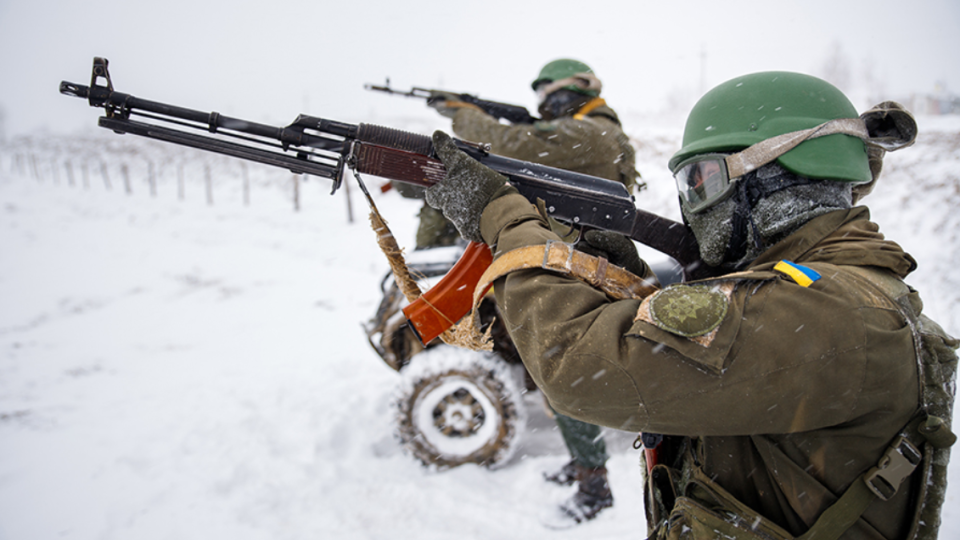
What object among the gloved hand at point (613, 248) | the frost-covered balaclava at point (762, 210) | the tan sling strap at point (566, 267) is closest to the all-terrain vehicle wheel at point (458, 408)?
the gloved hand at point (613, 248)

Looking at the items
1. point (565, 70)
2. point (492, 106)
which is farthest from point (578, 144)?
point (492, 106)

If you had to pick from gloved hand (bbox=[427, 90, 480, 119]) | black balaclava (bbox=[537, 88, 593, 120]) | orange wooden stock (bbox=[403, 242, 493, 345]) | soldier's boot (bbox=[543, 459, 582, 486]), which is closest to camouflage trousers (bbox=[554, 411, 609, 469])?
soldier's boot (bbox=[543, 459, 582, 486])

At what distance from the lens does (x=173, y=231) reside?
13.9m

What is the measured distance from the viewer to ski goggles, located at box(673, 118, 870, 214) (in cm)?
136

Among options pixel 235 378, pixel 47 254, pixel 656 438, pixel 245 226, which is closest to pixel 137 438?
pixel 235 378

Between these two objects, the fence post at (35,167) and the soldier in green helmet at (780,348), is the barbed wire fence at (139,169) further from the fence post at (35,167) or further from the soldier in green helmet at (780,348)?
the soldier in green helmet at (780,348)

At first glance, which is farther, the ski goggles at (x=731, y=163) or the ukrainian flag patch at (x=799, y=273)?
the ski goggles at (x=731, y=163)

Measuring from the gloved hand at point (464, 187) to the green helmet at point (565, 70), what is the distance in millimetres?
2355

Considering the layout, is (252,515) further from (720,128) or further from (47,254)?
(47,254)

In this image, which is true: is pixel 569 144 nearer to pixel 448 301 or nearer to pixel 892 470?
pixel 448 301

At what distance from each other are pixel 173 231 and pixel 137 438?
1248 centimetres

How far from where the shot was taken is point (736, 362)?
103cm

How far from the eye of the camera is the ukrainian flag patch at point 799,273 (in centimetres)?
107

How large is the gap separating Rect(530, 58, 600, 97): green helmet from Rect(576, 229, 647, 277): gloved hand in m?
2.18
